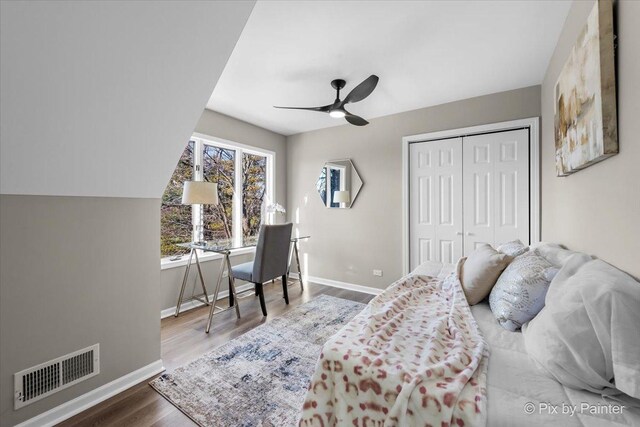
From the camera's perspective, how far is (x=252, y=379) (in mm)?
1921

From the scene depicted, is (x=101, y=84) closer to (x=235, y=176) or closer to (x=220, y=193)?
(x=220, y=193)

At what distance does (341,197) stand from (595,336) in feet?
11.0

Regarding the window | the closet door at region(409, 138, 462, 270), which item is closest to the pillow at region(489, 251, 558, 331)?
the closet door at region(409, 138, 462, 270)

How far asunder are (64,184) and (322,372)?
176 centimetres

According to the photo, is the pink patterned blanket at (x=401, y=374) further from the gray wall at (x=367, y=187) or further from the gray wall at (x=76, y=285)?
the gray wall at (x=367, y=187)

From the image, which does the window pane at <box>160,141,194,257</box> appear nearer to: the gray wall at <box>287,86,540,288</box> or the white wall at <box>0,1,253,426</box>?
the white wall at <box>0,1,253,426</box>

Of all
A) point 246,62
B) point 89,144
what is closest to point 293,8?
point 246,62

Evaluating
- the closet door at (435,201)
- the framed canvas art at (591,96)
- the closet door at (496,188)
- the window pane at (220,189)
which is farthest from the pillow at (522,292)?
the window pane at (220,189)

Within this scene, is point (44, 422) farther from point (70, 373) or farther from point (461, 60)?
point (461, 60)

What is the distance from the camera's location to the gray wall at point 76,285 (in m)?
1.45

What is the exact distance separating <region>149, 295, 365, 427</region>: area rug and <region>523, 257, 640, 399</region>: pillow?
4.40 ft

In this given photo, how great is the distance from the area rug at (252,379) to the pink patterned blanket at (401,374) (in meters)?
0.74

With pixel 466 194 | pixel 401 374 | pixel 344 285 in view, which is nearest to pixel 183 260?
pixel 344 285

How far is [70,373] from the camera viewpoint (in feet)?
5.35
